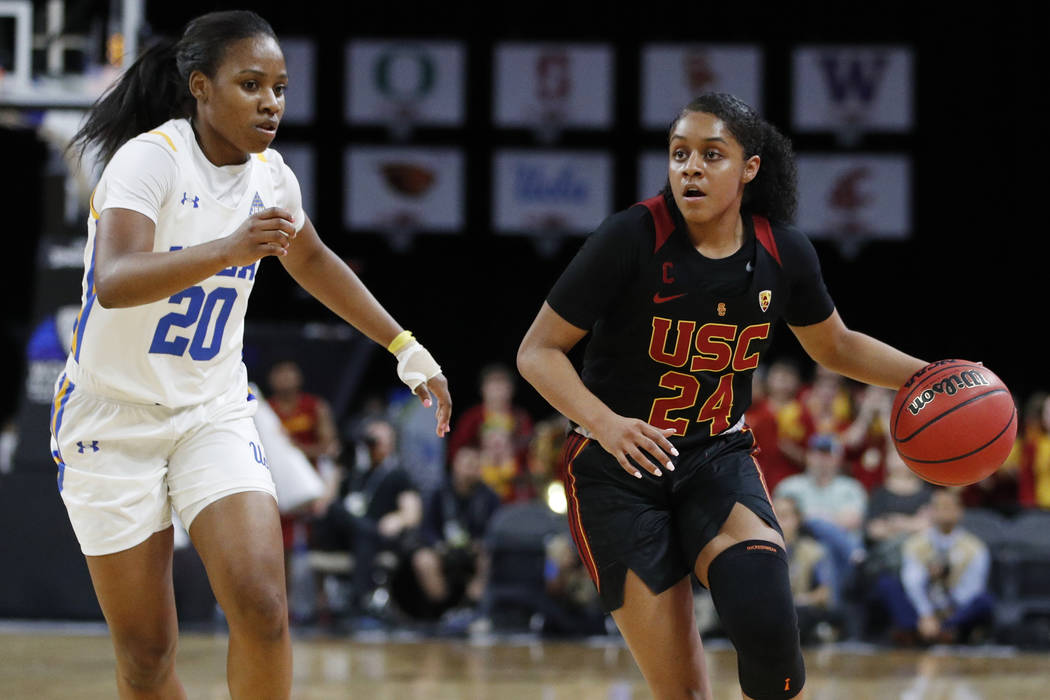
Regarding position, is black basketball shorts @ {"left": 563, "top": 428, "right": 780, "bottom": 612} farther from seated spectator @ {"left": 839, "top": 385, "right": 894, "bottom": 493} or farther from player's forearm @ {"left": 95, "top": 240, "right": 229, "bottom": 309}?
seated spectator @ {"left": 839, "top": 385, "right": 894, "bottom": 493}

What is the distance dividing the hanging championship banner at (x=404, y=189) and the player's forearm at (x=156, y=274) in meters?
11.4

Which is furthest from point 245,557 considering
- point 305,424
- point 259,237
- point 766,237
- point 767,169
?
point 305,424

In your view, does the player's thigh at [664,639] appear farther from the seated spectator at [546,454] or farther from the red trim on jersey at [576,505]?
the seated spectator at [546,454]

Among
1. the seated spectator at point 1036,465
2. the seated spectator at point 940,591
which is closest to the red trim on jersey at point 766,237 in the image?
the seated spectator at point 940,591

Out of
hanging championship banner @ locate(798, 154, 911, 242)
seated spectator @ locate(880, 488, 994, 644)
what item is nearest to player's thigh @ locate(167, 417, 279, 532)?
seated spectator @ locate(880, 488, 994, 644)

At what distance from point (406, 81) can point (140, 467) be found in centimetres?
1109

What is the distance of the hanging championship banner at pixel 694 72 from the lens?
13.3m

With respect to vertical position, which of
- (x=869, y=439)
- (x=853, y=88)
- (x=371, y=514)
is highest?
(x=853, y=88)

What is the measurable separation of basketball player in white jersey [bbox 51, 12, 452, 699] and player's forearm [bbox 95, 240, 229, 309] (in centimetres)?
14

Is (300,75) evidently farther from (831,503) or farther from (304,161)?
(831,503)

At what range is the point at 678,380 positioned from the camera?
3.21 meters

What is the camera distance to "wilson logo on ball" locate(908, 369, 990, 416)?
3.41 m

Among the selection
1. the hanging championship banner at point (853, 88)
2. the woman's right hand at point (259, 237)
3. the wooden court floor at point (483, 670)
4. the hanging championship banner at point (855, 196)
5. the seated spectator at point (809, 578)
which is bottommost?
the wooden court floor at point (483, 670)

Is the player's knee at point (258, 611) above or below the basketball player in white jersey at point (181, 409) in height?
below
